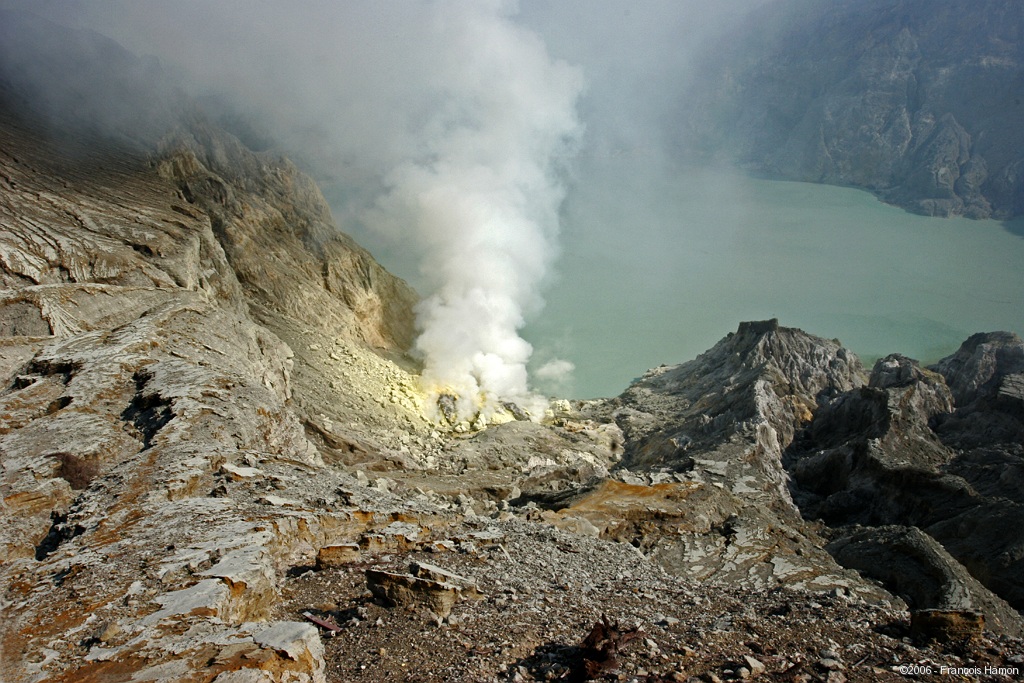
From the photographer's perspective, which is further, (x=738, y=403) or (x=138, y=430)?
(x=738, y=403)

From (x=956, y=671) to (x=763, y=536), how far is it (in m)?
11.0

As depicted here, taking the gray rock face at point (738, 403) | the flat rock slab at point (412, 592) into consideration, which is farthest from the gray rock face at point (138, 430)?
the gray rock face at point (738, 403)

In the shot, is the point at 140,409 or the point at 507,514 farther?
the point at 507,514

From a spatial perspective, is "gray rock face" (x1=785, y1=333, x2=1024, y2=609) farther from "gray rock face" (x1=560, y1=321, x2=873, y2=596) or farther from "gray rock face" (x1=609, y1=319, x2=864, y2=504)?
"gray rock face" (x1=560, y1=321, x2=873, y2=596)

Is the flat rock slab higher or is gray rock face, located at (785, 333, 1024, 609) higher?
gray rock face, located at (785, 333, 1024, 609)

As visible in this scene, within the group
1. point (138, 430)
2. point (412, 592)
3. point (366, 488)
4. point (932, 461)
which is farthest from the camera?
point (932, 461)

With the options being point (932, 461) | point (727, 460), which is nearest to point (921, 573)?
point (727, 460)

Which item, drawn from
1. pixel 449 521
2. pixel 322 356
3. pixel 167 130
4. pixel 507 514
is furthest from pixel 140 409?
pixel 167 130

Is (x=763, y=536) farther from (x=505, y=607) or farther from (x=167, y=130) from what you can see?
(x=167, y=130)

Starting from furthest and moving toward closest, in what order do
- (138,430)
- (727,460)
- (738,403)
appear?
(738,403)
(727,460)
(138,430)

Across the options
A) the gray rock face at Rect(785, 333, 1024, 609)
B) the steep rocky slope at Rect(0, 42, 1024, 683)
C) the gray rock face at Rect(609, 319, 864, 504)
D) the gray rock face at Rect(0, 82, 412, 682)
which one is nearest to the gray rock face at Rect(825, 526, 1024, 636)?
the steep rocky slope at Rect(0, 42, 1024, 683)

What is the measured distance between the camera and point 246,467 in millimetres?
12148

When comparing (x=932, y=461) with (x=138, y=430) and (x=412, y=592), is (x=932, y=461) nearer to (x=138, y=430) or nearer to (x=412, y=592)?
(x=412, y=592)

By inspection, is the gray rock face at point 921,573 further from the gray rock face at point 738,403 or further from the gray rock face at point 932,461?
the gray rock face at point 738,403
